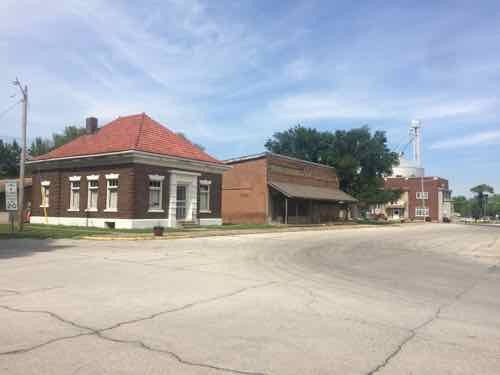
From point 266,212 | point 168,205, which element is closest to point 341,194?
point 266,212

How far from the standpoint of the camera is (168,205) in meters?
28.4

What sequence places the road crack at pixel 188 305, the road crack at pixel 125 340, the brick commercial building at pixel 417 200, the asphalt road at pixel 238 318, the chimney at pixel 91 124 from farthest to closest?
the brick commercial building at pixel 417 200 → the chimney at pixel 91 124 → the road crack at pixel 188 305 → the asphalt road at pixel 238 318 → the road crack at pixel 125 340

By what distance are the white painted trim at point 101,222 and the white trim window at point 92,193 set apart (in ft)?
2.49

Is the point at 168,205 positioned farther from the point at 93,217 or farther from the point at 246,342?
the point at 246,342

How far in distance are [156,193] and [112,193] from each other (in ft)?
8.44

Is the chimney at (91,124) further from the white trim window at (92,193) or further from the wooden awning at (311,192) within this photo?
Answer: the wooden awning at (311,192)

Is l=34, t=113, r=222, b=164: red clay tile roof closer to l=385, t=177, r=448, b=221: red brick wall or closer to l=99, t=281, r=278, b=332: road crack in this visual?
l=99, t=281, r=278, b=332: road crack

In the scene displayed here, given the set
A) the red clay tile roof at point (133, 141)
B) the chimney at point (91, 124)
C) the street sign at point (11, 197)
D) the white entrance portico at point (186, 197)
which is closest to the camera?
the street sign at point (11, 197)

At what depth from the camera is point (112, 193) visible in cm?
2755

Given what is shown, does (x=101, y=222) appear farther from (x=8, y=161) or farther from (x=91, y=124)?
(x=8, y=161)

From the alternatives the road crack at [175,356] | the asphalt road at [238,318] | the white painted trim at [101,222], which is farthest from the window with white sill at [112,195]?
the road crack at [175,356]

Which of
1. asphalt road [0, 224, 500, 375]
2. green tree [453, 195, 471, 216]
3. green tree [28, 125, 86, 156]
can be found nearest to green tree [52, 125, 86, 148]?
green tree [28, 125, 86, 156]

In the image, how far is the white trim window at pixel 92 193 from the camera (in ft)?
92.8

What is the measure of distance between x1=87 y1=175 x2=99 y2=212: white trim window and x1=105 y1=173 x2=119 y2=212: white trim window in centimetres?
108
